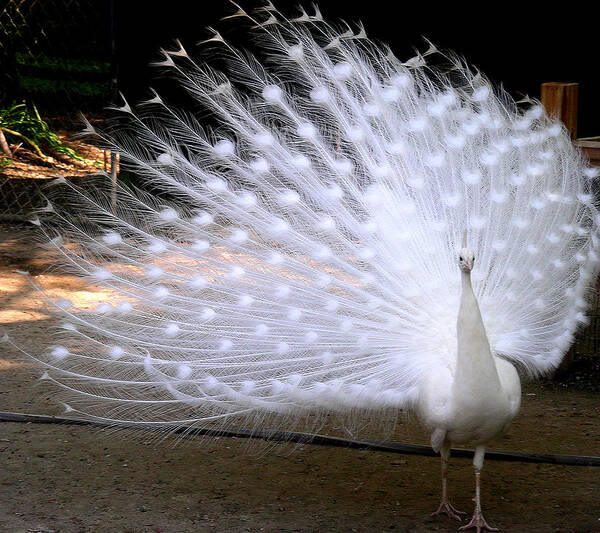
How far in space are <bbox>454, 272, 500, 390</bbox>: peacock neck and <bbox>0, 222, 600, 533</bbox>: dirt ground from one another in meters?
0.72

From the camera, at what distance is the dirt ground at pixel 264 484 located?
11.9 ft

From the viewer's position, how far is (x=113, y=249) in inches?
162

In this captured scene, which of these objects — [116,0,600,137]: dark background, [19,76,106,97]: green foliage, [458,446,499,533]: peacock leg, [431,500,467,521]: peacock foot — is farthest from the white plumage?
[19,76,106,97]: green foliage

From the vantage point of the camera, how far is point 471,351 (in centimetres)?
328

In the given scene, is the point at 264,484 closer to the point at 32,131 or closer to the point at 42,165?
the point at 42,165

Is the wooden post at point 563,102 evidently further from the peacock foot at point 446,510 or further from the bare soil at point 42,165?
the bare soil at point 42,165

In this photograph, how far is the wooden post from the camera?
509 centimetres

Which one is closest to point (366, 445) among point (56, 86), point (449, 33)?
point (449, 33)

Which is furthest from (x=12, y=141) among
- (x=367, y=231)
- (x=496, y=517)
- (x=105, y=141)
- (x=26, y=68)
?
(x=496, y=517)

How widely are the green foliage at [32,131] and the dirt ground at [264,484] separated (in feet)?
20.6

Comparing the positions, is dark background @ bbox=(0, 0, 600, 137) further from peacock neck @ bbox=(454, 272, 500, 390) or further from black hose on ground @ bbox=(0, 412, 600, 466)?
peacock neck @ bbox=(454, 272, 500, 390)

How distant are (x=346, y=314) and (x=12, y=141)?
306 inches

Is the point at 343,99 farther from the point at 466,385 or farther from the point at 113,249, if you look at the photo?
→ the point at 466,385

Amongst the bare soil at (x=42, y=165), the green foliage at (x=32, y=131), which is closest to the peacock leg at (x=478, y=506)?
the bare soil at (x=42, y=165)
